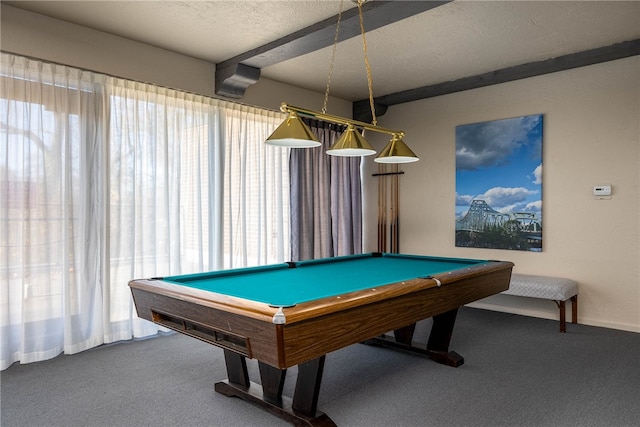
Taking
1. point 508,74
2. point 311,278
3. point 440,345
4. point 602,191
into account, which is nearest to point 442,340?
point 440,345

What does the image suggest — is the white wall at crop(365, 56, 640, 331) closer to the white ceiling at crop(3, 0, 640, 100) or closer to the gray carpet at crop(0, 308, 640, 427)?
the white ceiling at crop(3, 0, 640, 100)

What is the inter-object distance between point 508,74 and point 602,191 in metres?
1.46

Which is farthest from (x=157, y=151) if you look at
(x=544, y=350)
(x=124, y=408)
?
(x=544, y=350)

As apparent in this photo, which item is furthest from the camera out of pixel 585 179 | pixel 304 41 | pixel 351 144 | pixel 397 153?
pixel 585 179

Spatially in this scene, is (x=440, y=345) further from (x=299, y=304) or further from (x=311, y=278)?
(x=299, y=304)

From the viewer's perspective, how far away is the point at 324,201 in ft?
17.3

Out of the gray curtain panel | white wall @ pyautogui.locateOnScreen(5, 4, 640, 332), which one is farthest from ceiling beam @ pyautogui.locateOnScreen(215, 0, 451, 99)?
the gray curtain panel

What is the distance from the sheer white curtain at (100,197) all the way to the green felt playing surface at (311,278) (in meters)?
1.29

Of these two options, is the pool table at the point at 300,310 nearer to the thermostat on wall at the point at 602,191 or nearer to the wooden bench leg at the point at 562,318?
the wooden bench leg at the point at 562,318

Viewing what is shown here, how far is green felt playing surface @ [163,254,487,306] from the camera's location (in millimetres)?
2178

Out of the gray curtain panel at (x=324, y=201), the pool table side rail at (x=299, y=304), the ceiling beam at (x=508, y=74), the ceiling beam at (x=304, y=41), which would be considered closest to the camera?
the pool table side rail at (x=299, y=304)

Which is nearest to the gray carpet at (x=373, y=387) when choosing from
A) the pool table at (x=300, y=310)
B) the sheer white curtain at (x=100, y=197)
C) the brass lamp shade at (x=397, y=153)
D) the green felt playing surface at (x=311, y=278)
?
the pool table at (x=300, y=310)

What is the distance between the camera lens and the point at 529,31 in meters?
3.50

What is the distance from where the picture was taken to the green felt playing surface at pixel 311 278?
2.18 meters
